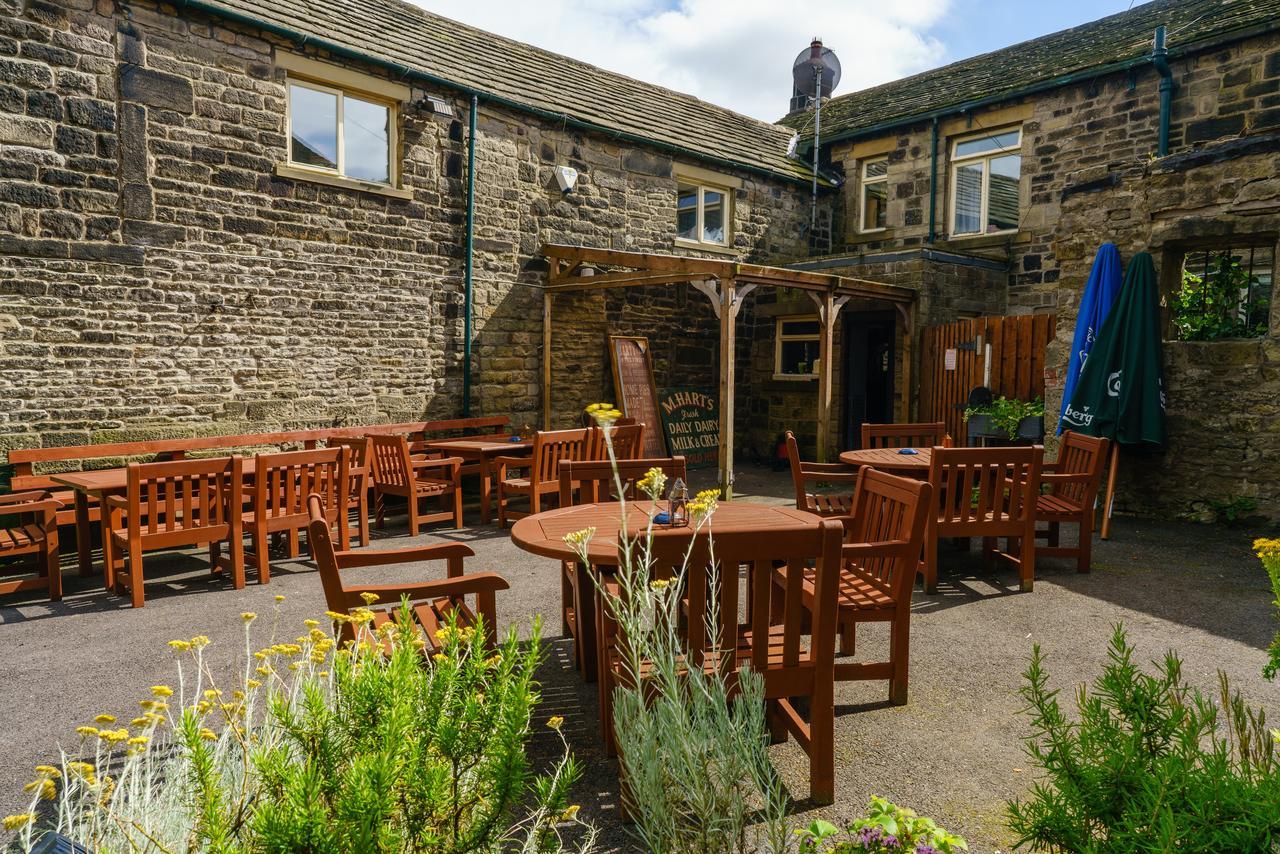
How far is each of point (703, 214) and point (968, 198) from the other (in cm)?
421

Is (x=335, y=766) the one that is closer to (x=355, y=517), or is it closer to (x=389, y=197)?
(x=355, y=517)

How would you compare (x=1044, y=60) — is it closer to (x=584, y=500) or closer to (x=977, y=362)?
(x=977, y=362)

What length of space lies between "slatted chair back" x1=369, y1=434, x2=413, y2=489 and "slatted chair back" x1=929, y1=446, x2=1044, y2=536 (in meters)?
4.51

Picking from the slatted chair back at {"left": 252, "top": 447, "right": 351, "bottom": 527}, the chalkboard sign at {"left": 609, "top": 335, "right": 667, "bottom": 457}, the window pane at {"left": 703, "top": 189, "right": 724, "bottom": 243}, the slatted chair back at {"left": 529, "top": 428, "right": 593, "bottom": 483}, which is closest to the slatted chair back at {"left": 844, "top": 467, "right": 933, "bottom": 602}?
the slatted chair back at {"left": 529, "top": 428, "right": 593, "bottom": 483}

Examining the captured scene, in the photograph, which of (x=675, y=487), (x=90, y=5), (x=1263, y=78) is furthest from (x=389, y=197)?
(x=1263, y=78)

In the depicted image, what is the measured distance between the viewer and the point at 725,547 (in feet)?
8.57

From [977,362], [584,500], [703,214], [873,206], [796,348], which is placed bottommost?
[584,500]

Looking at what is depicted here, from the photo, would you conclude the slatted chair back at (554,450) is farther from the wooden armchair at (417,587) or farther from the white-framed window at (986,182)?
the white-framed window at (986,182)

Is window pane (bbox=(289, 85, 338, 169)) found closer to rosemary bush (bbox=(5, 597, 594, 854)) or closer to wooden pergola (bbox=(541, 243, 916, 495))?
wooden pergola (bbox=(541, 243, 916, 495))

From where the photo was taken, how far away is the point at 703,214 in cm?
1331

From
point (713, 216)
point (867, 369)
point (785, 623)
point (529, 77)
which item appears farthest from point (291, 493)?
point (867, 369)

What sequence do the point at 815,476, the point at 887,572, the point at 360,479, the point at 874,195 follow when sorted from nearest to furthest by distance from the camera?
the point at 887,572
the point at 815,476
the point at 360,479
the point at 874,195

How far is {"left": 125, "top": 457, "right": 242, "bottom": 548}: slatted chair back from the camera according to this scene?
5.28 metres

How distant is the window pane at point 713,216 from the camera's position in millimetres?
13375
